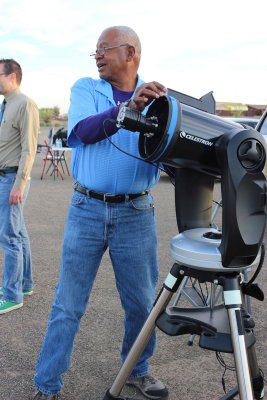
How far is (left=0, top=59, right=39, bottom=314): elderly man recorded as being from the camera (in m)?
3.65

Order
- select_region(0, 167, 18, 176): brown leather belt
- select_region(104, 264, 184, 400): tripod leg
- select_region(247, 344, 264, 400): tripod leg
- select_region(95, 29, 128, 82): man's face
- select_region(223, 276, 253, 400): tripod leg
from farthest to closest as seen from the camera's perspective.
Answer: select_region(0, 167, 18, 176): brown leather belt → select_region(95, 29, 128, 82): man's face → select_region(247, 344, 264, 400): tripod leg → select_region(104, 264, 184, 400): tripod leg → select_region(223, 276, 253, 400): tripod leg

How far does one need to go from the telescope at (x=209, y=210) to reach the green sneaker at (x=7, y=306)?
1.93m

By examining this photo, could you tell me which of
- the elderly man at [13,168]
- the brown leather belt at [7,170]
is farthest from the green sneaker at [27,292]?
the brown leather belt at [7,170]

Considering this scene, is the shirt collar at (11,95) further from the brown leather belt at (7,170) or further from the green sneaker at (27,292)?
the green sneaker at (27,292)

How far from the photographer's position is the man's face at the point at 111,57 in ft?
7.46

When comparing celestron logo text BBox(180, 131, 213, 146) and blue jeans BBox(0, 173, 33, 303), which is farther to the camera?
blue jeans BBox(0, 173, 33, 303)

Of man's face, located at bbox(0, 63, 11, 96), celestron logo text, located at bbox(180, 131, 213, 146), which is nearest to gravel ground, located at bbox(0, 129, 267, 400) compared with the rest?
celestron logo text, located at bbox(180, 131, 213, 146)

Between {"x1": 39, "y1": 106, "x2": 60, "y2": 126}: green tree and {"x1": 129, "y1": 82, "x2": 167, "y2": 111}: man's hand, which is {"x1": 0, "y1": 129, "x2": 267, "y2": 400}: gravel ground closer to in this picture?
{"x1": 129, "y1": 82, "x2": 167, "y2": 111}: man's hand

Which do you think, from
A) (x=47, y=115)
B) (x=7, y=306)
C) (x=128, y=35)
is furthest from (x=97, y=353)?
(x=47, y=115)

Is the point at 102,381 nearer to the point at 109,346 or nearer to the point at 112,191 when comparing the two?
the point at 109,346

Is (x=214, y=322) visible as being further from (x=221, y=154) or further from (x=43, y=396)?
(x=43, y=396)

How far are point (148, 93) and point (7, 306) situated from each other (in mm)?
2511

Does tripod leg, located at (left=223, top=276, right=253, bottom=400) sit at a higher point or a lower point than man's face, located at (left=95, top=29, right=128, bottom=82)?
lower

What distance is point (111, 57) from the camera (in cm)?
229
